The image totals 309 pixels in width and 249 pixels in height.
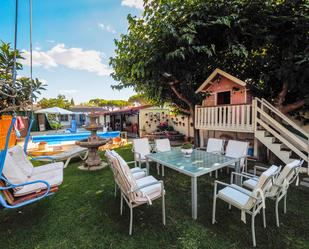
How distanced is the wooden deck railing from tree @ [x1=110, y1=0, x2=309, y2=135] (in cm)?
113

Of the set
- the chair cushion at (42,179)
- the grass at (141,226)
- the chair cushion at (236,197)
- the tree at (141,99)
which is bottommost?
the grass at (141,226)

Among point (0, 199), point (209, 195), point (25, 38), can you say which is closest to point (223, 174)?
point (209, 195)

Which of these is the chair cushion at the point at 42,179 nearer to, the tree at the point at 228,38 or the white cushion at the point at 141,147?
the white cushion at the point at 141,147

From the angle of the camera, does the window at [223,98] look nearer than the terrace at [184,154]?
No

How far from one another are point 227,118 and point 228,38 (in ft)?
10.3

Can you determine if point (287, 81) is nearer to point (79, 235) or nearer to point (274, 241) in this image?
point (274, 241)

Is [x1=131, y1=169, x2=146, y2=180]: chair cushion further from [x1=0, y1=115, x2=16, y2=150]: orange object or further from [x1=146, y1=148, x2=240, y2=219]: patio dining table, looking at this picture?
[x1=0, y1=115, x2=16, y2=150]: orange object

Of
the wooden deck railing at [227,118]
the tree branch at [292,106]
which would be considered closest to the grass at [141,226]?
the wooden deck railing at [227,118]

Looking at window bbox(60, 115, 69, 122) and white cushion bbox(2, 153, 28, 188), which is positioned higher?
window bbox(60, 115, 69, 122)

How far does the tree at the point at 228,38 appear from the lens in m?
5.34

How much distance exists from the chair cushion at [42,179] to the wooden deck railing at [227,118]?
6.21 metres

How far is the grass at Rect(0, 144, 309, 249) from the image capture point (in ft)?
7.65

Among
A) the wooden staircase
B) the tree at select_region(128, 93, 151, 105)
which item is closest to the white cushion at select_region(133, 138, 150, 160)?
the wooden staircase

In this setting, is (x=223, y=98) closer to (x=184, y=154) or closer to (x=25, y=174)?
(x=184, y=154)
